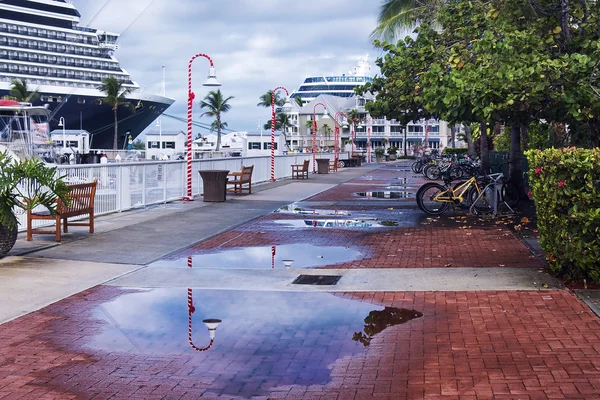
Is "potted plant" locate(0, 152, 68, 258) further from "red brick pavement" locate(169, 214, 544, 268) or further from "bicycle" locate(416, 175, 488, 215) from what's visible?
"bicycle" locate(416, 175, 488, 215)

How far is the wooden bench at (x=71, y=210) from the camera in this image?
11875 mm

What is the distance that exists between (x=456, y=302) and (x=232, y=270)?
3.16m

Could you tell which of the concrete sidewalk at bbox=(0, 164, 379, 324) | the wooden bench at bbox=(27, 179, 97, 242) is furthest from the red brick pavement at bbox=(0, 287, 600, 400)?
the wooden bench at bbox=(27, 179, 97, 242)

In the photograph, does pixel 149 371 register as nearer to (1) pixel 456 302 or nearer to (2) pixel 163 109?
(1) pixel 456 302

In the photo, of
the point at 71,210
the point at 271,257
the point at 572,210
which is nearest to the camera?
the point at 572,210

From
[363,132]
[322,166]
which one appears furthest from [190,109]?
[363,132]

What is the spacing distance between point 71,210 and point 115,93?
69.4 metres

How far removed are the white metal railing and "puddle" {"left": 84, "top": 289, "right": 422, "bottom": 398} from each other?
5.59 meters

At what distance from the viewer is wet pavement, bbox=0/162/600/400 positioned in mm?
5340

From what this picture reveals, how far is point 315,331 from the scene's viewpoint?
6785 mm

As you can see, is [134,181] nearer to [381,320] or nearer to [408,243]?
[408,243]

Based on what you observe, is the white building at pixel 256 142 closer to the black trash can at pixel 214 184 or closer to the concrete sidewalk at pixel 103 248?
the black trash can at pixel 214 184

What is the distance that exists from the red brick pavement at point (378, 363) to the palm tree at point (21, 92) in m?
64.7

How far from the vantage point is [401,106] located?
Answer: 2395cm
